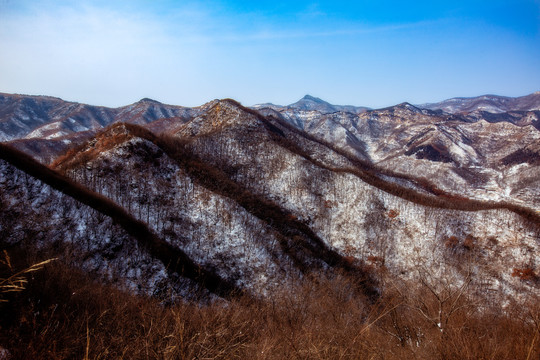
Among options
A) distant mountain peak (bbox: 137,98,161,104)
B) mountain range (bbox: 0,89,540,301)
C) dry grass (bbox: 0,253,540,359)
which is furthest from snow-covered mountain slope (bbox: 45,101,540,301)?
distant mountain peak (bbox: 137,98,161,104)

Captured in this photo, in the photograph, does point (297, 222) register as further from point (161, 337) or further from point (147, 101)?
point (147, 101)

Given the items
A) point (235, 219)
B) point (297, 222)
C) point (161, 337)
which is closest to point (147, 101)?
point (297, 222)

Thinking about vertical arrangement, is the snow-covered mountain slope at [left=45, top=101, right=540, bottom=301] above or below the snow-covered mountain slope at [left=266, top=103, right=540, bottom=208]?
below

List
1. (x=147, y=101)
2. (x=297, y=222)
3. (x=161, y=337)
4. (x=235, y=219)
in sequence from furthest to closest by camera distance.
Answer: (x=147, y=101), (x=297, y=222), (x=235, y=219), (x=161, y=337)

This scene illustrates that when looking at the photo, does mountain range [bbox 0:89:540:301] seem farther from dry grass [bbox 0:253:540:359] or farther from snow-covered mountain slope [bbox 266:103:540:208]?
snow-covered mountain slope [bbox 266:103:540:208]

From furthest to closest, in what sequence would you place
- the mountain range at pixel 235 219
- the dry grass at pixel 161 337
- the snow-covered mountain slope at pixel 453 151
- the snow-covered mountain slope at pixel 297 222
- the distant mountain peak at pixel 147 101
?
1. the distant mountain peak at pixel 147 101
2. the snow-covered mountain slope at pixel 453 151
3. the snow-covered mountain slope at pixel 297 222
4. the mountain range at pixel 235 219
5. the dry grass at pixel 161 337

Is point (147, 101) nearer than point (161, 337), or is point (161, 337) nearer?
point (161, 337)

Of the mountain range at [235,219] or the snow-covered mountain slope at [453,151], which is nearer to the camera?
the mountain range at [235,219]

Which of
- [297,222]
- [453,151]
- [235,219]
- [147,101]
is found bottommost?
[297,222]

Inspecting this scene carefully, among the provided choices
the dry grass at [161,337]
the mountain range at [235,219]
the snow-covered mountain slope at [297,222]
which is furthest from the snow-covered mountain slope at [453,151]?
the dry grass at [161,337]

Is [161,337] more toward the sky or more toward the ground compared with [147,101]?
more toward the ground

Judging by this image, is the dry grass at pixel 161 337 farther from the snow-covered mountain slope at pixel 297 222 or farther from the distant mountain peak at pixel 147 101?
the distant mountain peak at pixel 147 101

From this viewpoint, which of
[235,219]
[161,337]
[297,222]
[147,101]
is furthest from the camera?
[147,101]
